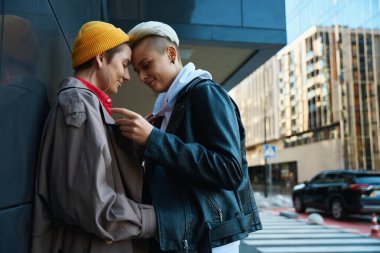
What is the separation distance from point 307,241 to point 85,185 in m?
9.41

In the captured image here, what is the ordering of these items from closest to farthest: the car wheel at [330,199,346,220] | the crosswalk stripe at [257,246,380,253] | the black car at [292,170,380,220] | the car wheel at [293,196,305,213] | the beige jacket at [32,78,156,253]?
1. the beige jacket at [32,78,156,253]
2. the crosswalk stripe at [257,246,380,253]
3. the black car at [292,170,380,220]
4. the car wheel at [330,199,346,220]
5. the car wheel at [293,196,305,213]

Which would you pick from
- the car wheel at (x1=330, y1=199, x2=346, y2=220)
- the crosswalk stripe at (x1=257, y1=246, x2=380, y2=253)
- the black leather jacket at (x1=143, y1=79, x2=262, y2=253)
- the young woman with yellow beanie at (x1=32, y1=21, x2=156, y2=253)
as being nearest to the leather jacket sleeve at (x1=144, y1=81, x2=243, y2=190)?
the black leather jacket at (x1=143, y1=79, x2=262, y2=253)

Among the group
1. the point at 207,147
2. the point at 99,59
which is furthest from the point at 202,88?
the point at 99,59

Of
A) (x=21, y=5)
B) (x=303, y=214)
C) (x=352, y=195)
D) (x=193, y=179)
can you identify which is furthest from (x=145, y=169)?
(x=303, y=214)

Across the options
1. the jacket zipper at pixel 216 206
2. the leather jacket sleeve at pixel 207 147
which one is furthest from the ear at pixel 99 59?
the jacket zipper at pixel 216 206

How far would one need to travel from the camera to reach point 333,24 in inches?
1690

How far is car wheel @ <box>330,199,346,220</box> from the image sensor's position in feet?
45.4

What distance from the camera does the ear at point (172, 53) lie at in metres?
1.99

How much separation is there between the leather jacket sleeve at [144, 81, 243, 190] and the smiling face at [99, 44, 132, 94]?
1.36 feet

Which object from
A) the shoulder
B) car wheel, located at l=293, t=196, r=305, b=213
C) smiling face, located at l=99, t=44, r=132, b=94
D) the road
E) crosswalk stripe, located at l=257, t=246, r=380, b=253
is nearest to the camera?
the shoulder

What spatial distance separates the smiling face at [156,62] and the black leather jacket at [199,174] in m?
0.27

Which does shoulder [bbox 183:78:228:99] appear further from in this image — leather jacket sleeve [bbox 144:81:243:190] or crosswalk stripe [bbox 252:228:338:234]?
crosswalk stripe [bbox 252:228:338:234]

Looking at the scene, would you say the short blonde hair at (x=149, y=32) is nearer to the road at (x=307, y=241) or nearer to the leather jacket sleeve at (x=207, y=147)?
the leather jacket sleeve at (x=207, y=147)

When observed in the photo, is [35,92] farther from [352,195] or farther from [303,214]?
[303,214]
